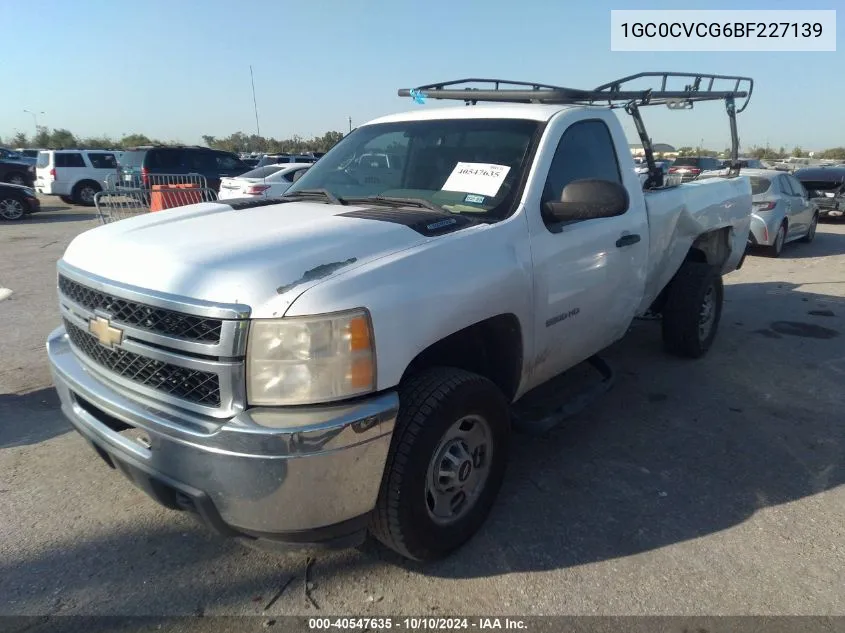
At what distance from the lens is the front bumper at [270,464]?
2.08m

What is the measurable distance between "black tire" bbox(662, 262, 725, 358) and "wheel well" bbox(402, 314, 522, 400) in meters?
2.64

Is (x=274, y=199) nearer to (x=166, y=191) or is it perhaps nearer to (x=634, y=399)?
(x=634, y=399)

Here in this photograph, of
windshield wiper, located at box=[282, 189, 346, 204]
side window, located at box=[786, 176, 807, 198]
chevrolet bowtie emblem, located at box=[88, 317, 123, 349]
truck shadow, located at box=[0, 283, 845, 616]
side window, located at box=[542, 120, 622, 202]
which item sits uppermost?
side window, located at box=[542, 120, 622, 202]

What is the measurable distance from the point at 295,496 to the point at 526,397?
101 inches

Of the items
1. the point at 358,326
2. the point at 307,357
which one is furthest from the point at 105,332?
the point at 358,326

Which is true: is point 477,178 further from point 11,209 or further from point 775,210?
point 11,209

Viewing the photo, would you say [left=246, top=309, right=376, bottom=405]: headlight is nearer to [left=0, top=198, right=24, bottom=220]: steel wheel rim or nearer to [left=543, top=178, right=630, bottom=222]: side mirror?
[left=543, top=178, right=630, bottom=222]: side mirror

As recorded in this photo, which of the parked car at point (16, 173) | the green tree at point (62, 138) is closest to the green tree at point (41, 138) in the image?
the green tree at point (62, 138)

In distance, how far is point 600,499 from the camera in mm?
3295

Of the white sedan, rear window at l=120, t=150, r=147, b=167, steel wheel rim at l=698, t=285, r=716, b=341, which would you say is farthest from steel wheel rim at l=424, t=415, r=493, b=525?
rear window at l=120, t=150, r=147, b=167

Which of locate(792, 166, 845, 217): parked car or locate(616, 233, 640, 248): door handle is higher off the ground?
locate(616, 233, 640, 248): door handle

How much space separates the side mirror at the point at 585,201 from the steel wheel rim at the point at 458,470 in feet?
3.72

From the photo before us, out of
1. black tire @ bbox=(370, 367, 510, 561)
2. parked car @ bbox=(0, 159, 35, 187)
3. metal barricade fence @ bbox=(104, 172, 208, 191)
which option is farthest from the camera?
parked car @ bbox=(0, 159, 35, 187)

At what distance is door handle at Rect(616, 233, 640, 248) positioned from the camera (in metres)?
→ 3.79
